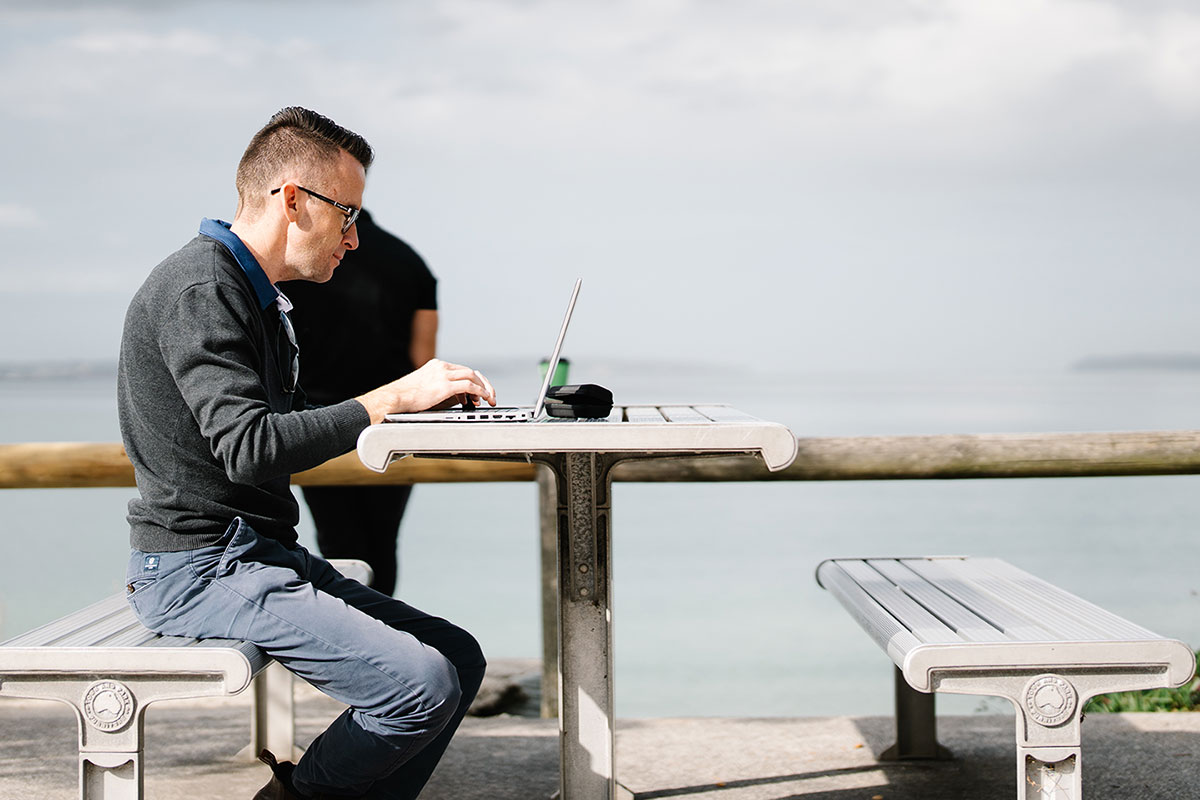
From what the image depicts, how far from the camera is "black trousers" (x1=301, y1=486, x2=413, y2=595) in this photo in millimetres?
3740

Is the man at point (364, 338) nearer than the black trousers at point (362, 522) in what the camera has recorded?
Yes

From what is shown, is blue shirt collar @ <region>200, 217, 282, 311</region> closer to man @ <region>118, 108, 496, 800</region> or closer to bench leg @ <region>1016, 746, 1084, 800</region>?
man @ <region>118, 108, 496, 800</region>

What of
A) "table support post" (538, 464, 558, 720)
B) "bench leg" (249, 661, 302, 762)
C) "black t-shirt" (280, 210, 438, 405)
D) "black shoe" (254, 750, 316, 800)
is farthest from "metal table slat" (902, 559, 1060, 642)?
"black t-shirt" (280, 210, 438, 405)

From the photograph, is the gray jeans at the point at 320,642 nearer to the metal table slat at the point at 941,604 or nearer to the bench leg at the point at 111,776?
the bench leg at the point at 111,776

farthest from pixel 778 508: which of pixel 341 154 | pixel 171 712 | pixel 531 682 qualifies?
pixel 341 154

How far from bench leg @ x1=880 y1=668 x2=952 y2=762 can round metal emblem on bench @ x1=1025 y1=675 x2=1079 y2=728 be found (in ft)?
3.57

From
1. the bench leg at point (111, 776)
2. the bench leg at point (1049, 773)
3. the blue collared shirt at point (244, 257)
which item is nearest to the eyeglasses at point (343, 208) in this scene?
the blue collared shirt at point (244, 257)

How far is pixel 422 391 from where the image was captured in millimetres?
1946

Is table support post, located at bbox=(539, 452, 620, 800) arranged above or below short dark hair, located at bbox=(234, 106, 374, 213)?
below

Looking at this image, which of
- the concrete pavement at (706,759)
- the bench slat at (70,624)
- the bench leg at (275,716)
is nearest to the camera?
the bench slat at (70,624)

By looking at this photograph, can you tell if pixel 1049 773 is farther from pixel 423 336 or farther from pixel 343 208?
pixel 423 336

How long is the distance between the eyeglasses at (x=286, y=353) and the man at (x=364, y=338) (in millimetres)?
1332

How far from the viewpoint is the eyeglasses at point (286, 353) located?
2.15m

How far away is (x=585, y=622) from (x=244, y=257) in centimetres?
88
